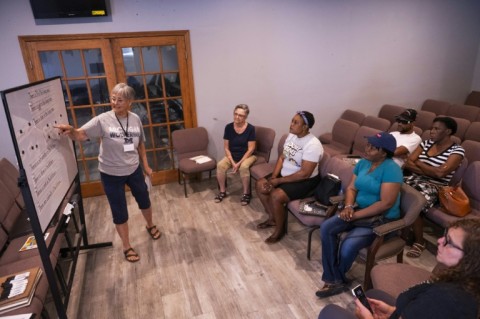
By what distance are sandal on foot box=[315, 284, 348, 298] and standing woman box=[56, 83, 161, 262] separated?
176 centimetres

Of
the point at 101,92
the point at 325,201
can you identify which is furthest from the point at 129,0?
the point at 325,201

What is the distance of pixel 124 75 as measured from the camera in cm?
397

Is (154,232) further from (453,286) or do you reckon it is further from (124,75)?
(453,286)

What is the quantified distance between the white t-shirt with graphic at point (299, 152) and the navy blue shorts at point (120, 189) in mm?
1414

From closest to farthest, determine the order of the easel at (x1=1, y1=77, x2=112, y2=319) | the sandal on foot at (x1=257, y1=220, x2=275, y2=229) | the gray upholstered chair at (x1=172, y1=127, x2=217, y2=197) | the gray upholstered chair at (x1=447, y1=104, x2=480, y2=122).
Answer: the easel at (x1=1, y1=77, x2=112, y2=319)
the sandal on foot at (x1=257, y1=220, x2=275, y2=229)
the gray upholstered chair at (x1=172, y1=127, x2=217, y2=197)
the gray upholstered chair at (x1=447, y1=104, x2=480, y2=122)

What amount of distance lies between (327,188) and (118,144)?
1.83 m

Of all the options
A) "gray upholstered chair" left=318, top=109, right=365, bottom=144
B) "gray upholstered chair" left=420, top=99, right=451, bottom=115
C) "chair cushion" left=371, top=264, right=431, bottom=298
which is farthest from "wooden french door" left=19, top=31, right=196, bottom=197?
"gray upholstered chair" left=420, top=99, right=451, bottom=115

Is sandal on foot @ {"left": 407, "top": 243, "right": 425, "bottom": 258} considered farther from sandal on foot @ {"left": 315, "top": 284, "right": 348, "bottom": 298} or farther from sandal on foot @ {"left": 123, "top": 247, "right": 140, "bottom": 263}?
sandal on foot @ {"left": 123, "top": 247, "right": 140, "bottom": 263}

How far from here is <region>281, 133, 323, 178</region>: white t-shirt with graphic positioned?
2.95m

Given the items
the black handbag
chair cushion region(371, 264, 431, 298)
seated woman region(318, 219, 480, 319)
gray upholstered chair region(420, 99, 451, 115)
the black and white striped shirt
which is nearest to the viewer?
seated woman region(318, 219, 480, 319)

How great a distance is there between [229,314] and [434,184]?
2.17 m

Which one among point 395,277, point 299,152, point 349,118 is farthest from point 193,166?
point 395,277

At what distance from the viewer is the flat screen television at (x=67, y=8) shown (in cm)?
338

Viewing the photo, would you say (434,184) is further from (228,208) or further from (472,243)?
(228,208)
